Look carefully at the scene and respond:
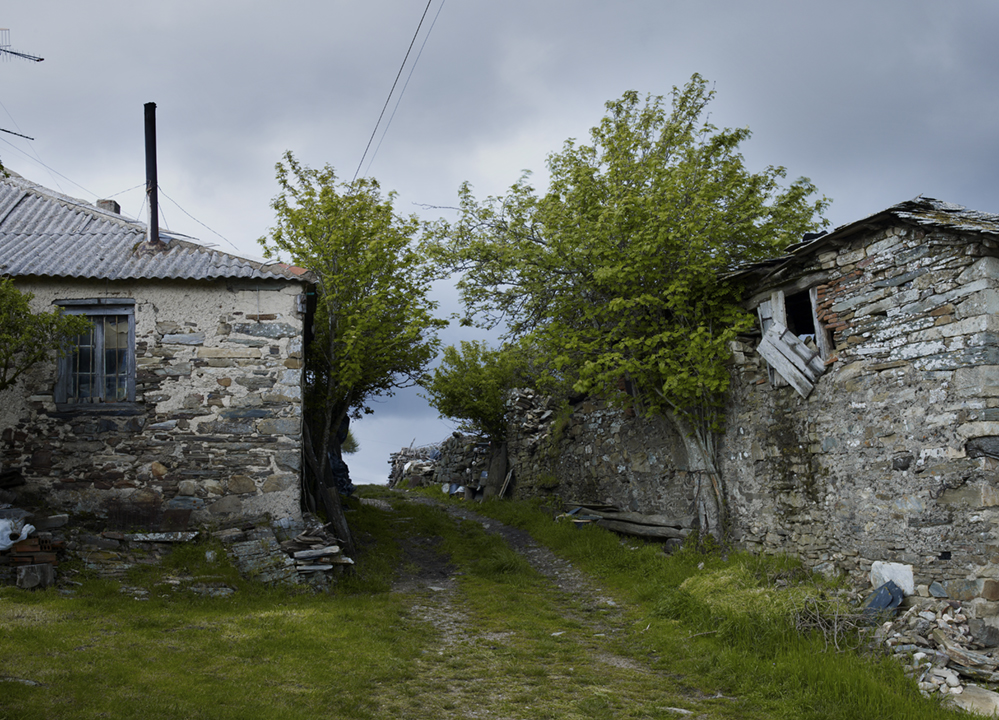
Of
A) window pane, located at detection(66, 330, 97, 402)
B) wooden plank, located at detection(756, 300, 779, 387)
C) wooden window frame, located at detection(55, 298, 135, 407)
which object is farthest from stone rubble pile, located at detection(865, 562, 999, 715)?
window pane, located at detection(66, 330, 97, 402)

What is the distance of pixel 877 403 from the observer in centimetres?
749

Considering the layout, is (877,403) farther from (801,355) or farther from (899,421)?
(801,355)

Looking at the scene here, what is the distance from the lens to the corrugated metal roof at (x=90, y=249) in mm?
9820

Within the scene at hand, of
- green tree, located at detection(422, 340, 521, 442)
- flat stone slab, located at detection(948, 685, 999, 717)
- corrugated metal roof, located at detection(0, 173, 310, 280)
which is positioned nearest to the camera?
flat stone slab, located at detection(948, 685, 999, 717)

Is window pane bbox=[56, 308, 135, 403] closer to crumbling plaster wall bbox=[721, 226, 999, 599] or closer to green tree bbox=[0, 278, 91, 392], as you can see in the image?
green tree bbox=[0, 278, 91, 392]

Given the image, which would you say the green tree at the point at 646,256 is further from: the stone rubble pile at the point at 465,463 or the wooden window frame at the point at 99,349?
the stone rubble pile at the point at 465,463

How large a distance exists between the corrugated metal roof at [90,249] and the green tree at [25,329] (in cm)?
117

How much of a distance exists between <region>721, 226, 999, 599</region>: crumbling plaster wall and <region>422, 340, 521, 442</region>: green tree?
9.71 metres

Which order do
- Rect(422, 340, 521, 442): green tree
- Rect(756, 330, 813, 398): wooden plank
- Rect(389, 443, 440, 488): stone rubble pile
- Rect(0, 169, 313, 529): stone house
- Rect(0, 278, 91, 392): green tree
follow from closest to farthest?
Rect(0, 278, 91, 392): green tree → Rect(756, 330, 813, 398): wooden plank → Rect(0, 169, 313, 529): stone house → Rect(422, 340, 521, 442): green tree → Rect(389, 443, 440, 488): stone rubble pile

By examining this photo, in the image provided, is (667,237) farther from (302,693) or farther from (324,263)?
(302,693)

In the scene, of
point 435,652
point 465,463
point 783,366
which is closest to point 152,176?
point 435,652

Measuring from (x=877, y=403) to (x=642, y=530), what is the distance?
4.96 meters

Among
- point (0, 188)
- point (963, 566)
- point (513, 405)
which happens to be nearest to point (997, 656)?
point (963, 566)

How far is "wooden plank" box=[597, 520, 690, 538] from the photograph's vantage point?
10885 millimetres
